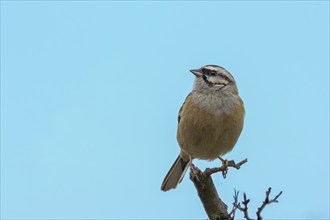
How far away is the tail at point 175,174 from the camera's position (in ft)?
32.1

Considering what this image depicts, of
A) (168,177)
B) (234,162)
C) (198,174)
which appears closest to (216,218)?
(198,174)

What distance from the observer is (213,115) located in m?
9.11

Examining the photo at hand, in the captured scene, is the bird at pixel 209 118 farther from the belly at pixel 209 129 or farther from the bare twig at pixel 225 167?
the bare twig at pixel 225 167

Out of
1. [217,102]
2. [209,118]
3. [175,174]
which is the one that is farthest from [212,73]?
[175,174]

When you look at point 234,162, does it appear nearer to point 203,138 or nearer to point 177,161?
point 203,138

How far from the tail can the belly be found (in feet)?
2.02

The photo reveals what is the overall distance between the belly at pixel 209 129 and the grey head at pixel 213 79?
0.33 meters

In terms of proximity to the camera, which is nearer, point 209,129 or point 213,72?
point 209,129

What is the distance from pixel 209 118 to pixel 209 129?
0.56ft

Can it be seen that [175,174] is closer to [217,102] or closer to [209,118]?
[209,118]

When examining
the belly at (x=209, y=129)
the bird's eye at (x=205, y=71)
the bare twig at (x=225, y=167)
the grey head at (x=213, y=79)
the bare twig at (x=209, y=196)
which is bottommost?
the bare twig at (x=209, y=196)

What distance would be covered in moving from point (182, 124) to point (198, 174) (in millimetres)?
1998

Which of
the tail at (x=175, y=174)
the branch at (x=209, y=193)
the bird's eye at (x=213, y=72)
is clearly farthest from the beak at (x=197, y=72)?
the branch at (x=209, y=193)

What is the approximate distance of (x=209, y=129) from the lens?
907 centimetres
